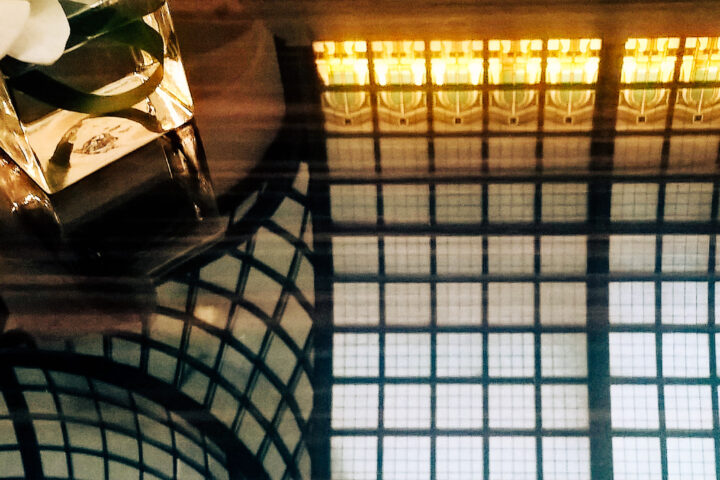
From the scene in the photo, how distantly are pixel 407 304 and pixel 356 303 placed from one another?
35 millimetres

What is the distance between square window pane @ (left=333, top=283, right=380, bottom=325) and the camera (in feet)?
1.67

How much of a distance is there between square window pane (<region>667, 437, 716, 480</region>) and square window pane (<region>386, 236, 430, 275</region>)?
7.8 inches

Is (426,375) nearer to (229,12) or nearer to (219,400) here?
(219,400)

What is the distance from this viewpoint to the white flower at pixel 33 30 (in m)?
0.51

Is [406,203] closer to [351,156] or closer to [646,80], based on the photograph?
[351,156]

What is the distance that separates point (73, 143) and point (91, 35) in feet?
0.29

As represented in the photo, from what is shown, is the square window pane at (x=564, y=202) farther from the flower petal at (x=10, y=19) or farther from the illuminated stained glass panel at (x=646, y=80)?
the flower petal at (x=10, y=19)

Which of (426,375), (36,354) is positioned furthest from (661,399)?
(36,354)

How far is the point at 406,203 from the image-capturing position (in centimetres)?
60

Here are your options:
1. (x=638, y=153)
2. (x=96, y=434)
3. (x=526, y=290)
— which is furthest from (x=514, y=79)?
(x=96, y=434)

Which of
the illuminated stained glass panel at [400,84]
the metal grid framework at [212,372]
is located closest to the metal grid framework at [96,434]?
the metal grid framework at [212,372]

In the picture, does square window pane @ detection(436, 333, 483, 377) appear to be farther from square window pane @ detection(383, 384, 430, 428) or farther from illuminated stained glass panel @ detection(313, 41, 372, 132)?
illuminated stained glass panel @ detection(313, 41, 372, 132)

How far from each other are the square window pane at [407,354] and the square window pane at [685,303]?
0.52 feet

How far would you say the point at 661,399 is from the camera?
0.45 metres
